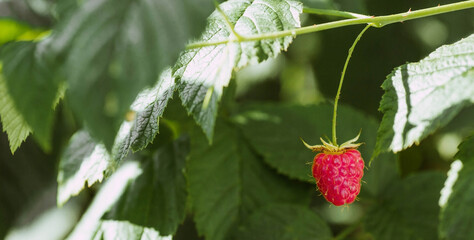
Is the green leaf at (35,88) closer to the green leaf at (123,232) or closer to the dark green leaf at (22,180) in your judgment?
the green leaf at (123,232)

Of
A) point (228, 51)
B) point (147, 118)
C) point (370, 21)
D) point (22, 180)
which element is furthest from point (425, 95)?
point (22, 180)

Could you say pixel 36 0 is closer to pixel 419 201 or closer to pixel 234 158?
pixel 234 158

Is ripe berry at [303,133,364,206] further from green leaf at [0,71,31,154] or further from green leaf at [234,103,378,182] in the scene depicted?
green leaf at [0,71,31,154]

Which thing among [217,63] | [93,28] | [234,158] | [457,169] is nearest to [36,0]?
[234,158]

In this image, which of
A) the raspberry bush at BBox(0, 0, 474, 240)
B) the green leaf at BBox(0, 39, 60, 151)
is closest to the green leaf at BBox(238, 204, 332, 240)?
the raspberry bush at BBox(0, 0, 474, 240)

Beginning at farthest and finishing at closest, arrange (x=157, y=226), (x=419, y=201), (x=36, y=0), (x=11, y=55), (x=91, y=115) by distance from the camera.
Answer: (x=36, y=0), (x=419, y=201), (x=157, y=226), (x=11, y=55), (x=91, y=115)

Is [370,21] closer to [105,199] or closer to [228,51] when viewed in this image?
[228,51]
